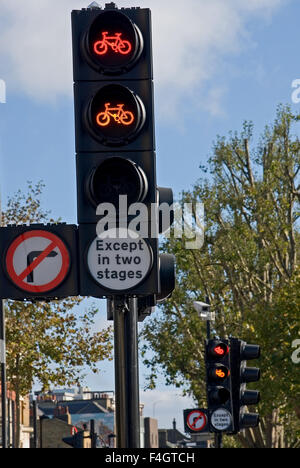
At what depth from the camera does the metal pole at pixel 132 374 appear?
4672mm

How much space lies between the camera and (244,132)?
45.0 meters

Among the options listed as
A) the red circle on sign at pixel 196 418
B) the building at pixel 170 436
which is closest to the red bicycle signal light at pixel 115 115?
the red circle on sign at pixel 196 418

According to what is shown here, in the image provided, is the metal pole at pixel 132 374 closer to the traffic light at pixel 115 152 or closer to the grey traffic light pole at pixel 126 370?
the grey traffic light pole at pixel 126 370

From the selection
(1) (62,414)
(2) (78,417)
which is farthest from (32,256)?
(2) (78,417)

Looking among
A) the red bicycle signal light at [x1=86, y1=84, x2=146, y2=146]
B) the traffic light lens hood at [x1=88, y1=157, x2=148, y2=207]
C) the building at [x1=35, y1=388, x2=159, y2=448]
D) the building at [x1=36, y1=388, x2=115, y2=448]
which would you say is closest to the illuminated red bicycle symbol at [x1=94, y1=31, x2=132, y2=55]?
the red bicycle signal light at [x1=86, y1=84, x2=146, y2=146]

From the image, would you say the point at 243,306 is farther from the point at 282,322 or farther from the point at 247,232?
the point at 282,322

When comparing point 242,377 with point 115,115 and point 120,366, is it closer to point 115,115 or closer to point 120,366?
point 120,366

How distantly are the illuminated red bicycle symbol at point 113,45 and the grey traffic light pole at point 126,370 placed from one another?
1.28 meters

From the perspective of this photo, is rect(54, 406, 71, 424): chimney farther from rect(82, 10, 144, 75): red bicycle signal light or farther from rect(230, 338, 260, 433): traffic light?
rect(82, 10, 144, 75): red bicycle signal light

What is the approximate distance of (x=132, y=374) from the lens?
4.75m

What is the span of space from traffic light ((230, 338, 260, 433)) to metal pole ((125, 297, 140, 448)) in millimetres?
9962
